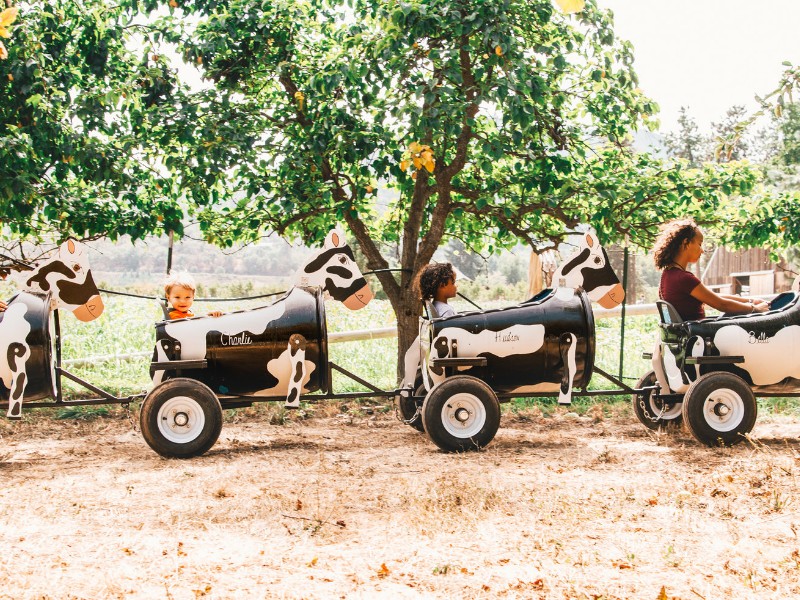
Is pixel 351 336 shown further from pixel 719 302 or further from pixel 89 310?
pixel 719 302

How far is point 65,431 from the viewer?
7473 millimetres

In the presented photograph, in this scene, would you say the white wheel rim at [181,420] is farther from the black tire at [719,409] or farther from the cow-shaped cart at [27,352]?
the black tire at [719,409]

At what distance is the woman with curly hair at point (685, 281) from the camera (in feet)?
20.6

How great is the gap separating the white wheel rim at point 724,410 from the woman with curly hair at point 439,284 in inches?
81.1

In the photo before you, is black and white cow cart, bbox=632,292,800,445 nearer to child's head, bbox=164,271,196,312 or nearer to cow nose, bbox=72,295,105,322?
child's head, bbox=164,271,196,312

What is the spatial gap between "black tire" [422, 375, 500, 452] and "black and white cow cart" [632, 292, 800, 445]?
146 centimetres

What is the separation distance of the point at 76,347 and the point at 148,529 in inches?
398

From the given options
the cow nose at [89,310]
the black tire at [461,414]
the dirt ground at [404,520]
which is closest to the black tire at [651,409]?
the dirt ground at [404,520]

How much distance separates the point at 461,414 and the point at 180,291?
94.1 inches

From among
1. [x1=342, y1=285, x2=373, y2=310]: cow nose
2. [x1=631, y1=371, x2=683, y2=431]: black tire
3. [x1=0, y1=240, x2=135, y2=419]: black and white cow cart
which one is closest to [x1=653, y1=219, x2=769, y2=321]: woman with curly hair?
[x1=631, y1=371, x2=683, y2=431]: black tire

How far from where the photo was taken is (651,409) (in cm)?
710

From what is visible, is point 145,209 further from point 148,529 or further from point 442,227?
point 148,529

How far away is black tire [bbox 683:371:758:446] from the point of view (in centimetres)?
610

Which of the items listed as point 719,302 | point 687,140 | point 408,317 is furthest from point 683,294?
point 687,140
